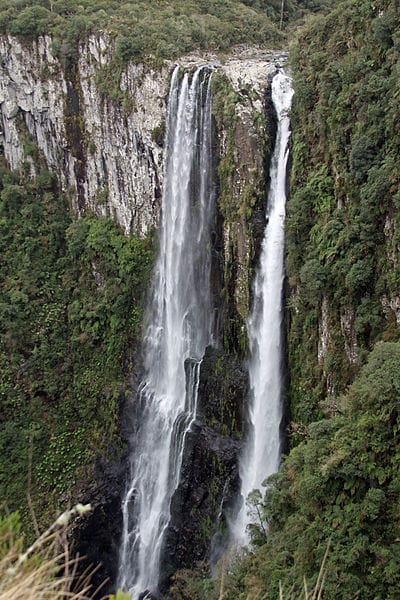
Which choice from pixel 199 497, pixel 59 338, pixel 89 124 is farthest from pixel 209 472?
pixel 89 124

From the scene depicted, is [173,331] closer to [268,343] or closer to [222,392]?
[222,392]

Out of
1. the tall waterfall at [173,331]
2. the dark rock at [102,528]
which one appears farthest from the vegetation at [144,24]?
the dark rock at [102,528]

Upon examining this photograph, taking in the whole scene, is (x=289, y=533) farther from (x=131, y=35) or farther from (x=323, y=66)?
(x=131, y=35)

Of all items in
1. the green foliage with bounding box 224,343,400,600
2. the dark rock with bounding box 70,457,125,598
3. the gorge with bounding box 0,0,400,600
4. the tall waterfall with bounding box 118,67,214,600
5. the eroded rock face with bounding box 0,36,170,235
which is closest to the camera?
the green foliage with bounding box 224,343,400,600

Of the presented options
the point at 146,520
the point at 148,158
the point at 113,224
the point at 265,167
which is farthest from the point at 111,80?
the point at 146,520

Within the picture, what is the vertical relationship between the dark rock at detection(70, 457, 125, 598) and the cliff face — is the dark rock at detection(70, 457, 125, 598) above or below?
below

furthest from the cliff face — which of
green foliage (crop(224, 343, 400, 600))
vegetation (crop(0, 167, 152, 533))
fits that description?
green foliage (crop(224, 343, 400, 600))

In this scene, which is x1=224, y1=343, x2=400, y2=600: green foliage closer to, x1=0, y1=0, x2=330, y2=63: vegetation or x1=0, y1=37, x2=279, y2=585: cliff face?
x1=0, y1=37, x2=279, y2=585: cliff face
